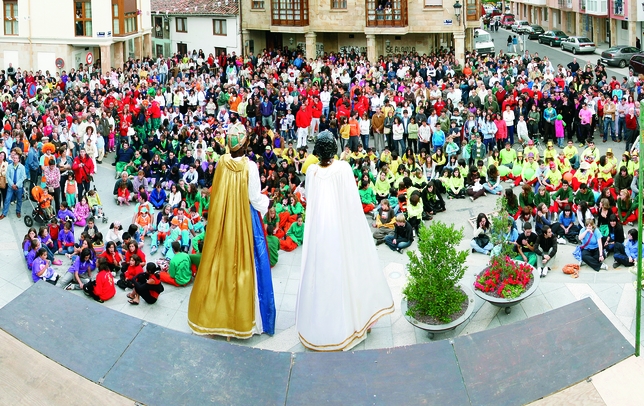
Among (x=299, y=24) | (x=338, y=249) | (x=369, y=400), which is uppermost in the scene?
(x=299, y=24)

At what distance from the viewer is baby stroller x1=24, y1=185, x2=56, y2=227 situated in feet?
58.4

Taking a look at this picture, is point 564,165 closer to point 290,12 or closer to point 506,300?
point 506,300

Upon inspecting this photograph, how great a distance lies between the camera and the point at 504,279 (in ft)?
38.7

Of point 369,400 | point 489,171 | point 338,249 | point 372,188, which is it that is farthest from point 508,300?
point 489,171

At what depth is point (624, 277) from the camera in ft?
44.1

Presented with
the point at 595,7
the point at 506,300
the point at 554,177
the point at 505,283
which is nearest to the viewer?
the point at 506,300

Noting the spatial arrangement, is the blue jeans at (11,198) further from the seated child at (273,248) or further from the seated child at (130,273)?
the seated child at (273,248)

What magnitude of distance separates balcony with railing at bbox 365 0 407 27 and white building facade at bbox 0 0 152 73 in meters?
11.4

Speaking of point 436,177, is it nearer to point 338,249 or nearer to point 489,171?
point 489,171

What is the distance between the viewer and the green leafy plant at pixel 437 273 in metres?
10.9

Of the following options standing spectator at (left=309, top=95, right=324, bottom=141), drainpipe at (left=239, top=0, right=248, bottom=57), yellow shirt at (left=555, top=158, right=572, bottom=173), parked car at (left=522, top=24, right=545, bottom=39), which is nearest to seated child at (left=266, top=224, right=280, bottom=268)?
yellow shirt at (left=555, top=158, right=572, bottom=173)

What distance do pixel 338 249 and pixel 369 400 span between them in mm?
2888

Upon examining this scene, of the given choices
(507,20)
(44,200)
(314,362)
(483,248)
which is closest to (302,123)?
(44,200)

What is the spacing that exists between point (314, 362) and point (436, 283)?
3.12 metres
